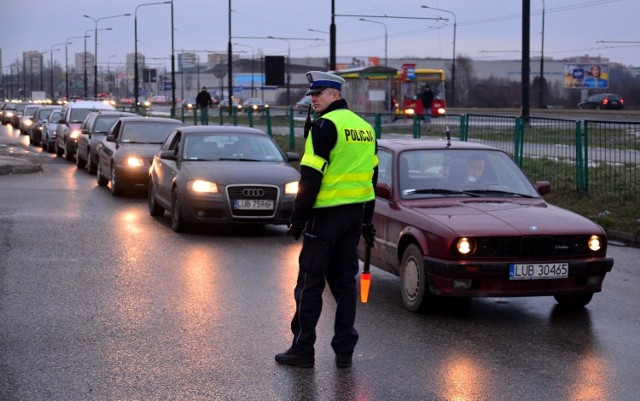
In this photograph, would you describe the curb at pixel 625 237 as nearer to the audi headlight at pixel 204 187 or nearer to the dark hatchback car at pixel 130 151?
the audi headlight at pixel 204 187

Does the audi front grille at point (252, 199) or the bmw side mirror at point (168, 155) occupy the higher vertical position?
the bmw side mirror at point (168, 155)

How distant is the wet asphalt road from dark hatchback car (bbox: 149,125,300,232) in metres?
1.39

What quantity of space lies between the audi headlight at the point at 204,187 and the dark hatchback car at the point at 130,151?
558 centimetres

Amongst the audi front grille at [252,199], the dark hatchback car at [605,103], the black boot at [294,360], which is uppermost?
the dark hatchback car at [605,103]

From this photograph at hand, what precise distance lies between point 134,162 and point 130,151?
32 cm

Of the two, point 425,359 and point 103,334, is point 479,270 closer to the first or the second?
point 425,359

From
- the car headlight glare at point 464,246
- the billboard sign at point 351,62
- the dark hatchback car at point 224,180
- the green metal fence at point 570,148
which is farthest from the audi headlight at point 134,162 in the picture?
the billboard sign at point 351,62

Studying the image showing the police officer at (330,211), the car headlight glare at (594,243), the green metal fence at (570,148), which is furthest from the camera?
the green metal fence at (570,148)

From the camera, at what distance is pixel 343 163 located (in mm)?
6938

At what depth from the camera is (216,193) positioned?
14.1 meters

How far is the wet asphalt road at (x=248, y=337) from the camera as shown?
6.49 meters

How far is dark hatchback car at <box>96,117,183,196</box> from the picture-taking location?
19.7 meters

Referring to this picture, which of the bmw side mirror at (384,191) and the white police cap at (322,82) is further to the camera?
the bmw side mirror at (384,191)

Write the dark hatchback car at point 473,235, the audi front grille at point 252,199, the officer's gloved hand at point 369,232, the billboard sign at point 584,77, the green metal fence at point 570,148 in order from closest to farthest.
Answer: the officer's gloved hand at point 369,232, the dark hatchback car at point 473,235, the audi front grille at point 252,199, the green metal fence at point 570,148, the billboard sign at point 584,77
